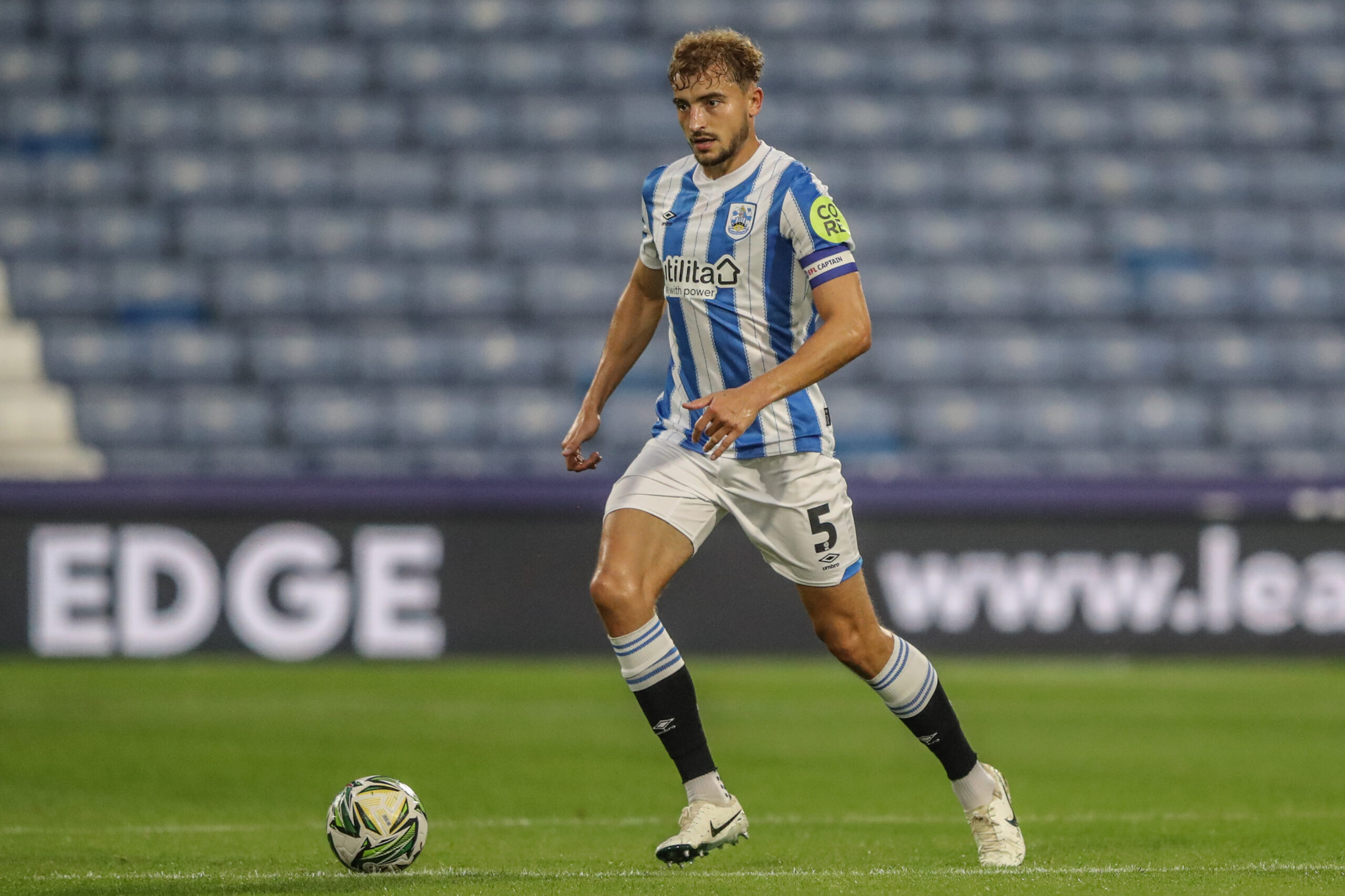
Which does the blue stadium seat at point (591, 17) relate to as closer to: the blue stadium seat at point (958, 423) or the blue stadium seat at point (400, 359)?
the blue stadium seat at point (400, 359)

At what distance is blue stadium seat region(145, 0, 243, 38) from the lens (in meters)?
13.0

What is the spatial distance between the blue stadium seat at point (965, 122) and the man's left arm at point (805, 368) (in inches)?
367

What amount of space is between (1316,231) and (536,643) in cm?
688

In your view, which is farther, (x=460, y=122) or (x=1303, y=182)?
(x=1303, y=182)

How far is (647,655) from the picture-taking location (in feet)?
13.7

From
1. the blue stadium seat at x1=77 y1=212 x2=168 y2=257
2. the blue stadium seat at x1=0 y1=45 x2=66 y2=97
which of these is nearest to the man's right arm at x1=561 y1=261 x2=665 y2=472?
the blue stadium seat at x1=77 y1=212 x2=168 y2=257

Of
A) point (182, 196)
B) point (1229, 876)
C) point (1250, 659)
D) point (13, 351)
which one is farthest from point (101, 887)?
point (182, 196)

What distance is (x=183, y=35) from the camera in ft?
42.5

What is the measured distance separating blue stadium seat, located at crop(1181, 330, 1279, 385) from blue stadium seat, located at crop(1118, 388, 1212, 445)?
49 cm

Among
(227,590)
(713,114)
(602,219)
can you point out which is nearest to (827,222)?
(713,114)

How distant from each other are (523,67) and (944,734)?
31.2 feet

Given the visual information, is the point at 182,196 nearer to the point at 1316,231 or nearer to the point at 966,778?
the point at 1316,231

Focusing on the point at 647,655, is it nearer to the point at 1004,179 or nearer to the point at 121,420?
the point at 121,420

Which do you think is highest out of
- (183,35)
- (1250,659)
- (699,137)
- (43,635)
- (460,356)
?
(183,35)
